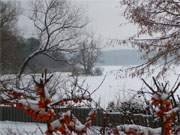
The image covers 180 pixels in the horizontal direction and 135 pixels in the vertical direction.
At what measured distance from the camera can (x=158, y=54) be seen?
38.5ft

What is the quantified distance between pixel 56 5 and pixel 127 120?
29233mm

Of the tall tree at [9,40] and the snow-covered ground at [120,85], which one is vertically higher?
the tall tree at [9,40]

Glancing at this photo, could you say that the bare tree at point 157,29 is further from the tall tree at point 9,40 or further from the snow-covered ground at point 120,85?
the tall tree at point 9,40

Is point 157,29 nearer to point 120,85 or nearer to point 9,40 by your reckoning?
point 120,85

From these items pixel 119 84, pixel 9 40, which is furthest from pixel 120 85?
pixel 9 40

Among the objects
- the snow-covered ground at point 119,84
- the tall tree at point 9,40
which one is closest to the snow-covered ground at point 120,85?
the snow-covered ground at point 119,84

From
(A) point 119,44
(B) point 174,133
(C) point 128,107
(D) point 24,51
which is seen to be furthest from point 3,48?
(B) point 174,133

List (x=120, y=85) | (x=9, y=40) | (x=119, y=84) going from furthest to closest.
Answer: (x=9, y=40) < (x=119, y=84) < (x=120, y=85)

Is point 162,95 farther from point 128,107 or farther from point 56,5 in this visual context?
point 56,5

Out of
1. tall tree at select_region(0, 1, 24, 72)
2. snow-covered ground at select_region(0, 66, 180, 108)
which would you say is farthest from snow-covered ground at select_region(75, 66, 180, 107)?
tall tree at select_region(0, 1, 24, 72)

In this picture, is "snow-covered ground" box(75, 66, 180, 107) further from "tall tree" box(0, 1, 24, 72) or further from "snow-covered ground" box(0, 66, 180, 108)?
"tall tree" box(0, 1, 24, 72)

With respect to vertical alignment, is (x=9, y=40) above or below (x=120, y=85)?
above

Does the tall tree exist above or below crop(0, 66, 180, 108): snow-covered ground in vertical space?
above

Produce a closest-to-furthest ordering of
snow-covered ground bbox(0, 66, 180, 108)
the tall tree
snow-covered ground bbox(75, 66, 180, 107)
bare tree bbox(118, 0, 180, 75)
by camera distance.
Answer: snow-covered ground bbox(0, 66, 180, 108)
snow-covered ground bbox(75, 66, 180, 107)
bare tree bbox(118, 0, 180, 75)
the tall tree
